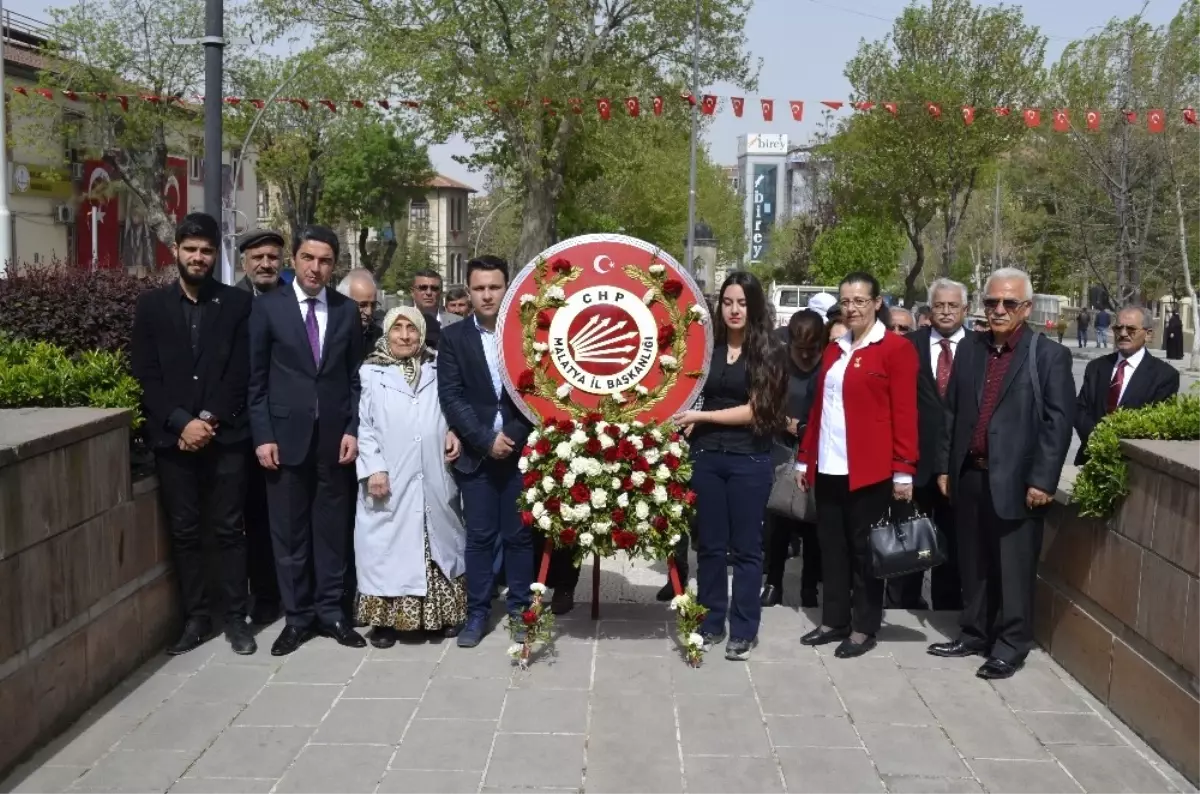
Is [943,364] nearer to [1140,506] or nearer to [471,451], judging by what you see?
[1140,506]

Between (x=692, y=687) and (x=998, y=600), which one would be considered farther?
(x=998, y=600)

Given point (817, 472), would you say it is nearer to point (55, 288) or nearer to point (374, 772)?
point (374, 772)

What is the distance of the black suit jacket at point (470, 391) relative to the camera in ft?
20.0

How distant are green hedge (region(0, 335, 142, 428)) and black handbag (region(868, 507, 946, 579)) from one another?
3.56 metres

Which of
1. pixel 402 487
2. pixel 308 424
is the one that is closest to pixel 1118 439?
pixel 402 487

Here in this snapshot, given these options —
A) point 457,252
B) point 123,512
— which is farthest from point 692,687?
point 457,252

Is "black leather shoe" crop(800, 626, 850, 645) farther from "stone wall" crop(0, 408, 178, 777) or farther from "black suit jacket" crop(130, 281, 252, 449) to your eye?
"stone wall" crop(0, 408, 178, 777)

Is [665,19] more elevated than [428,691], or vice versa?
[665,19]

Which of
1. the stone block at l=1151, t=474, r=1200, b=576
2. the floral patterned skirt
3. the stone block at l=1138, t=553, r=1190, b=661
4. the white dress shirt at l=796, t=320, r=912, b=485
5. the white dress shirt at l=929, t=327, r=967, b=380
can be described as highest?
the white dress shirt at l=929, t=327, r=967, b=380

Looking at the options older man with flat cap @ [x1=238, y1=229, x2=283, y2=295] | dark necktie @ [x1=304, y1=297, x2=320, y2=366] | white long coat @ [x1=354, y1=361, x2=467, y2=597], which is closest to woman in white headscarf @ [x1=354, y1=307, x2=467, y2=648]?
white long coat @ [x1=354, y1=361, x2=467, y2=597]

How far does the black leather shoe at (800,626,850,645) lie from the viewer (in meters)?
6.39

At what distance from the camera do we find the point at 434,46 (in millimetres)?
27172

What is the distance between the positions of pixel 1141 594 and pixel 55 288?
5214 mm

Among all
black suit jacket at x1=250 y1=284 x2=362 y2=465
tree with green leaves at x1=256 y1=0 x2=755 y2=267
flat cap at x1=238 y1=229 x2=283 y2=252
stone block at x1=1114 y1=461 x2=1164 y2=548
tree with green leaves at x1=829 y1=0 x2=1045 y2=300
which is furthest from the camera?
tree with green leaves at x1=829 y1=0 x2=1045 y2=300
